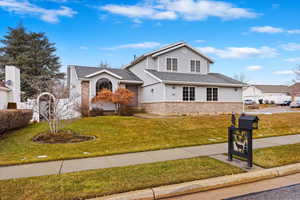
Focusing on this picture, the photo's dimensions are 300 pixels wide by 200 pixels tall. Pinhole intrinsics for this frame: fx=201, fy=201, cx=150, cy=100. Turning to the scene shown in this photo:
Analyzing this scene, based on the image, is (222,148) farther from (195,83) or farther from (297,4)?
(297,4)

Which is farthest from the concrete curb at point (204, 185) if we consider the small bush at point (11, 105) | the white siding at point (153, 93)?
the small bush at point (11, 105)

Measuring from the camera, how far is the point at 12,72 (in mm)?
16438

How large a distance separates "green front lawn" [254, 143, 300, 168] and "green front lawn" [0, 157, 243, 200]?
3.58ft

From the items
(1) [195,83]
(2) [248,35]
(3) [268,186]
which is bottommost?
(3) [268,186]

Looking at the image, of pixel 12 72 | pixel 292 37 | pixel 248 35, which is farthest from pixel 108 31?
pixel 292 37

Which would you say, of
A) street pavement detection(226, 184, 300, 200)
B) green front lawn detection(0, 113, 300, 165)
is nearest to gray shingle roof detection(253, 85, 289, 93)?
green front lawn detection(0, 113, 300, 165)

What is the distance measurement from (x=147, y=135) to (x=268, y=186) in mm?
5765

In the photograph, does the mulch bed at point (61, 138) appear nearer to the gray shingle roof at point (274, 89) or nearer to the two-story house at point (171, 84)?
the two-story house at point (171, 84)

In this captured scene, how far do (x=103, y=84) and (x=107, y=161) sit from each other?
1336cm

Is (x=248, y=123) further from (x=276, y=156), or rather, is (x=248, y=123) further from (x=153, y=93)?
(x=153, y=93)

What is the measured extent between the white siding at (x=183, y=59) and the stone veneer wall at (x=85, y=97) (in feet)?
23.2

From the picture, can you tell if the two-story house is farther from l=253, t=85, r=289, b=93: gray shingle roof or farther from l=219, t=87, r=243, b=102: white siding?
l=253, t=85, r=289, b=93: gray shingle roof

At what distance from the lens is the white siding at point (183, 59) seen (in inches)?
789

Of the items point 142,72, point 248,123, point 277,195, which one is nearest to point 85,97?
point 142,72
